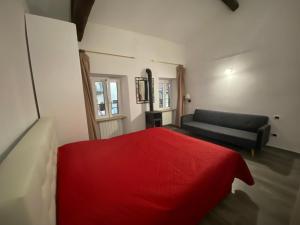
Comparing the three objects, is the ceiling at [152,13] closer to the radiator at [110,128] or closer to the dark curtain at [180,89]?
the dark curtain at [180,89]

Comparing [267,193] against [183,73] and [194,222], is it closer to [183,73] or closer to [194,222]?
[194,222]

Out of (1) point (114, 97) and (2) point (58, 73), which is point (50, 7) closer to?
(2) point (58, 73)

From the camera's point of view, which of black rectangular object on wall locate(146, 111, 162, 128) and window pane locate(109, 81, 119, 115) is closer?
window pane locate(109, 81, 119, 115)

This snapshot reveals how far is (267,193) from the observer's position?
5.82 feet

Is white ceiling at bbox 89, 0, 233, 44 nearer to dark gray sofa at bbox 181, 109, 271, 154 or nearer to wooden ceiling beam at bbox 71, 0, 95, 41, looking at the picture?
wooden ceiling beam at bbox 71, 0, 95, 41

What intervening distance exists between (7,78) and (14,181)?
3.18 ft

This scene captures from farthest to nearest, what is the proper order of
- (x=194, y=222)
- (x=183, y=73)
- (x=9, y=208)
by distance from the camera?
1. (x=183, y=73)
2. (x=194, y=222)
3. (x=9, y=208)

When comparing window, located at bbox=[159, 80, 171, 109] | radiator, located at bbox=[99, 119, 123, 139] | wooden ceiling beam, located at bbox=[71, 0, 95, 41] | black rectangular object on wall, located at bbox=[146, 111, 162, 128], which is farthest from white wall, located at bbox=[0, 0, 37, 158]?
window, located at bbox=[159, 80, 171, 109]

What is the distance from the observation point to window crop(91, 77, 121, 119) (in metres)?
3.51

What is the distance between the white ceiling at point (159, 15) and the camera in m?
2.88

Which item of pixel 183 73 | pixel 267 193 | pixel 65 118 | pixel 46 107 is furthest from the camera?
pixel 183 73

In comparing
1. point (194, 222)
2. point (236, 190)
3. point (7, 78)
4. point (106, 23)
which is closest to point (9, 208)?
point (7, 78)

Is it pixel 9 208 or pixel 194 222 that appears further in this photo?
pixel 194 222

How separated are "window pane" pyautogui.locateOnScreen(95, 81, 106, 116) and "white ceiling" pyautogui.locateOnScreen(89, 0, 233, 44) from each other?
1.43m
